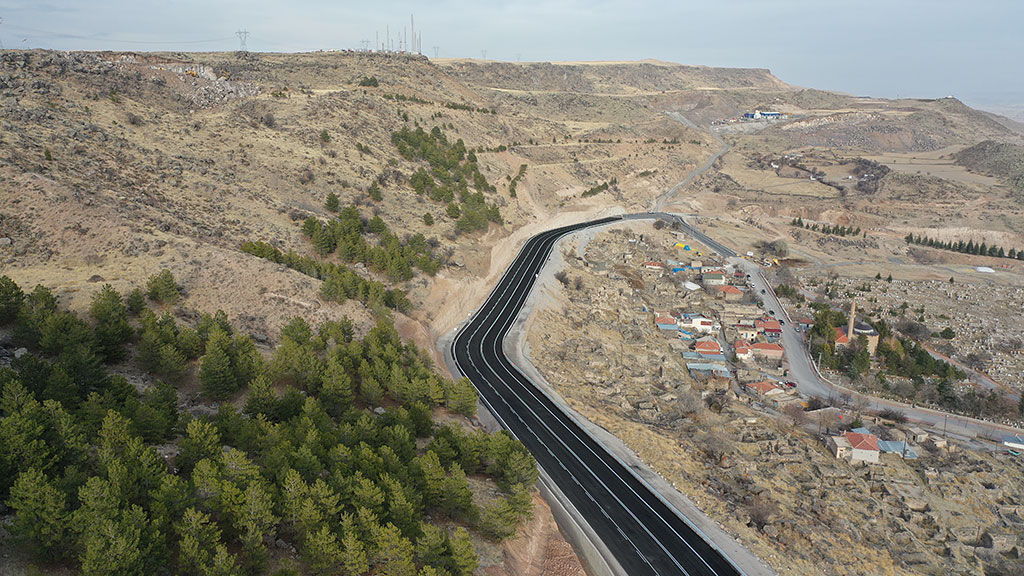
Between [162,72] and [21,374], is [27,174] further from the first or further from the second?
[162,72]

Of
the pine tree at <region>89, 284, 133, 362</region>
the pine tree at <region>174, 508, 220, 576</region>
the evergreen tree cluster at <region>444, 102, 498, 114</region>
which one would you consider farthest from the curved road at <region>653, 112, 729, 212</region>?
the pine tree at <region>174, 508, 220, 576</region>

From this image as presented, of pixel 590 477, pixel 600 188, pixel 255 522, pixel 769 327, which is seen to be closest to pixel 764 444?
pixel 590 477

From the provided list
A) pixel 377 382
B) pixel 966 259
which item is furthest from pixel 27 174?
pixel 966 259

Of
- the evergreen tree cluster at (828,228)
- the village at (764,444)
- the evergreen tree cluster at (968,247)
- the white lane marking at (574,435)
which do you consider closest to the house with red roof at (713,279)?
the village at (764,444)

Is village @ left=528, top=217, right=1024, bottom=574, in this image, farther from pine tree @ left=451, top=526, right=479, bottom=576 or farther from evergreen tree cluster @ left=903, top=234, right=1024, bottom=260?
evergreen tree cluster @ left=903, top=234, right=1024, bottom=260

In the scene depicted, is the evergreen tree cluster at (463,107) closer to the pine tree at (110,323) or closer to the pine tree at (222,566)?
the pine tree at (110,323)
